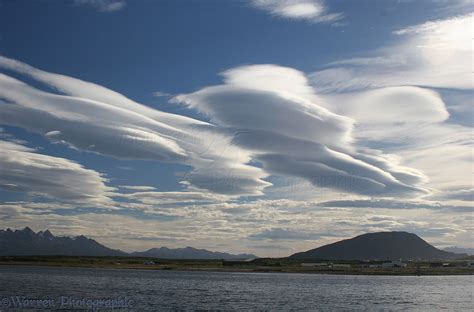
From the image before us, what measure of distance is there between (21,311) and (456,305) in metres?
93.3

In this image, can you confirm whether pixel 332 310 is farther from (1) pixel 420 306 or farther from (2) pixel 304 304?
(1) pixel 420 306

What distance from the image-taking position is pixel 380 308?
371ft

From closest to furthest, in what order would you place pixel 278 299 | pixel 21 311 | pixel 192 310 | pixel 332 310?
pixel 21 311
pixel 192 310
pixel 332 310
pixel 278 299

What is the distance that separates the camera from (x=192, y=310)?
326ft

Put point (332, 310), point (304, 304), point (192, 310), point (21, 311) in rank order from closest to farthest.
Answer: point (21, 311), point (192, 310), point (332, 310), point (304, 304)

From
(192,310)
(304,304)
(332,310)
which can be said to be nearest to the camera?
(192,310)

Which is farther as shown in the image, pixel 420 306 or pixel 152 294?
pixel 152 294

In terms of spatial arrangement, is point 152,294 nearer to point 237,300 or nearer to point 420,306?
point 237,300

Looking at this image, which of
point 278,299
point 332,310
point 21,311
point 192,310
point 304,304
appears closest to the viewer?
point 21,311

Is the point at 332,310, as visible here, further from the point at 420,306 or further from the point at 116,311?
the point at 116,311

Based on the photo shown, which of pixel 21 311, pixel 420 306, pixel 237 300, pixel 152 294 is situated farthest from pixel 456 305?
pixel 21 311

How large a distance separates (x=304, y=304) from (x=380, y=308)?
1609 cm

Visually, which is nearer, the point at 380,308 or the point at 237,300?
the point at 380,308

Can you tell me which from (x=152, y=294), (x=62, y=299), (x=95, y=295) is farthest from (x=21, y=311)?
(x=152, y=294)
